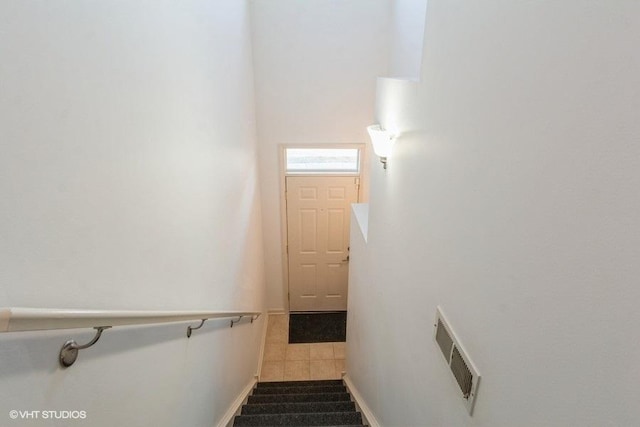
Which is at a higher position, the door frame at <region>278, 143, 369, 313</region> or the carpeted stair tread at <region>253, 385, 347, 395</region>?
the door frame at <region>278, 143, 369, 313</region>

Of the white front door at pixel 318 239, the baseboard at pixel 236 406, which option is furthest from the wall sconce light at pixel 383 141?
the white front door at pixel 318 239

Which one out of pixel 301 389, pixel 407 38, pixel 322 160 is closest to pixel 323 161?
pixel 322 160

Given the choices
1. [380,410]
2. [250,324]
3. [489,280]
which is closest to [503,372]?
[489,280]

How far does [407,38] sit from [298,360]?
3.72 meters

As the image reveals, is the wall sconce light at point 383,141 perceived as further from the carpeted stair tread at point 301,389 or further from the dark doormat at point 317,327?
the dark doormat at point 317,327

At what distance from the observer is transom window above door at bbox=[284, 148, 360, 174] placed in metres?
4.59

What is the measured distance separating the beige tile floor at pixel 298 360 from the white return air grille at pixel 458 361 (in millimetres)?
3407

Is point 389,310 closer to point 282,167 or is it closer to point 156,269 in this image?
point 156,269

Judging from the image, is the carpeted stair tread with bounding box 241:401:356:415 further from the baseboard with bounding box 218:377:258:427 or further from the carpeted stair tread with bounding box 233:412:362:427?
the carpeted stair tread with bounding box 233:412:362:427

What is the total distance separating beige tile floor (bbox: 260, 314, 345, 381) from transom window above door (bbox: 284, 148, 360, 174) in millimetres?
2214

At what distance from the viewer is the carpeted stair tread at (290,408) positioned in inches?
123

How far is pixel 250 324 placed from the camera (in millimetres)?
3805

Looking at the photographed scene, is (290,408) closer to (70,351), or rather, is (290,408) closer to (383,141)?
(383,141)

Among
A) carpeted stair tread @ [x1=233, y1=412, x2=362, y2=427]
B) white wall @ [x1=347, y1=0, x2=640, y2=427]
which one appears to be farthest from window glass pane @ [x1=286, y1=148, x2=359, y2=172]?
white wall @ [x1=347, y1=0, x2=640, y2=427]
